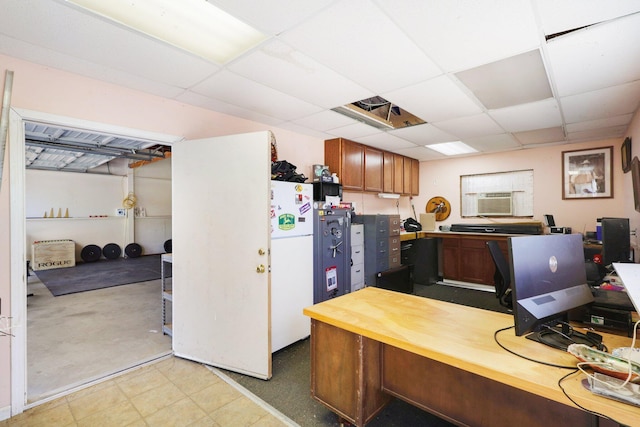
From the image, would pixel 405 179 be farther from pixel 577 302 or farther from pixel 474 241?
pixel 577 302

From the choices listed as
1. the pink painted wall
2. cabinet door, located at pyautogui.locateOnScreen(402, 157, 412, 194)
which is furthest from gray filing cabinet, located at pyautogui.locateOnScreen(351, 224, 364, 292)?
cabinet door, located at pyautogui.locateOnScreen(402, 157, 412, 194)

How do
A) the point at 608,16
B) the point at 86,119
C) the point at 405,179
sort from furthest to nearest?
the point at 405,179 → the point at 86,119 → the point at 608,16

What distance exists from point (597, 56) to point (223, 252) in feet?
10.7

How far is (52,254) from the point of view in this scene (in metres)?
7.12

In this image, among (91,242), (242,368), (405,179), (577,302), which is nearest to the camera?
(577,302)

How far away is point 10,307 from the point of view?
2.01 meters

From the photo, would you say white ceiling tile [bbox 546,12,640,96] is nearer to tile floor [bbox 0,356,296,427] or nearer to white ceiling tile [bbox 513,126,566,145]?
white ceiling tile [bbox 513,126,566,145]

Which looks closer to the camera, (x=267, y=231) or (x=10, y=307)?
(x=10, y=307)

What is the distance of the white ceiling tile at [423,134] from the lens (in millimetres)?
3829

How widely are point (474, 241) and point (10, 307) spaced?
19.2 feet

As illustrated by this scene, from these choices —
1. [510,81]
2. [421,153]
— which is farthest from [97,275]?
[510,81]

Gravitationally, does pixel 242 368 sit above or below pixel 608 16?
below

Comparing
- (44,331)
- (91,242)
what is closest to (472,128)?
(44,331)

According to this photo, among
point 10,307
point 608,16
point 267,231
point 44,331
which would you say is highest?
point 608,16
